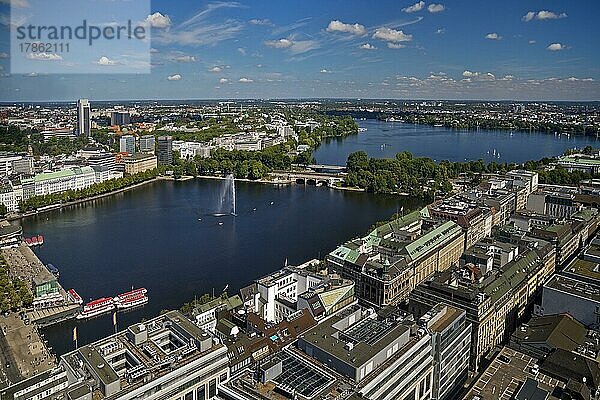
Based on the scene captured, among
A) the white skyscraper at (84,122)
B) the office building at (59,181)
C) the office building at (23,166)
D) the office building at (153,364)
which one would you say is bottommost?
the office building at (153,364)

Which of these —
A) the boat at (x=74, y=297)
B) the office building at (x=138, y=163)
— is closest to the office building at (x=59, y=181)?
the office building at (x=138, y=163)

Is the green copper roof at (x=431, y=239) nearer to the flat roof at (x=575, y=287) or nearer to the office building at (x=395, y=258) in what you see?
the office building at (x=395, y=258)

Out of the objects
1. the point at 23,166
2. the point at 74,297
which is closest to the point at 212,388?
the point at 74,297

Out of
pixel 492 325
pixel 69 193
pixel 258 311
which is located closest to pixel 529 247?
pixel 492 325

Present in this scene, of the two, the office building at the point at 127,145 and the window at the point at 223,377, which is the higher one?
the office building at the point at 127,145

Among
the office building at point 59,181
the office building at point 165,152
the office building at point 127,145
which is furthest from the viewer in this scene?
the office building at point 127,145

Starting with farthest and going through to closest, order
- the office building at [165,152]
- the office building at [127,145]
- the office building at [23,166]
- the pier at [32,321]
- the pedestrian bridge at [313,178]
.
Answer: the office building at [127,145] < the office building at [165,152] < the pedestrian bridge at [313,178] < the office building at [23,166] < the pier at [32,321]

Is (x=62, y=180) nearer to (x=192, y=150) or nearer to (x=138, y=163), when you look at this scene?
(x=138, y=163)
